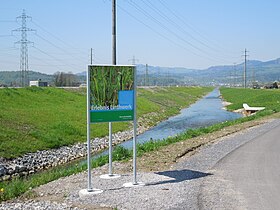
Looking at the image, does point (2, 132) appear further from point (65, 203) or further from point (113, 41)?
point (65, 203)

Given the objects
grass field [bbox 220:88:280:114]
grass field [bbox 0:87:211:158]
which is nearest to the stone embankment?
grass field [bbox 0:87:211:158]

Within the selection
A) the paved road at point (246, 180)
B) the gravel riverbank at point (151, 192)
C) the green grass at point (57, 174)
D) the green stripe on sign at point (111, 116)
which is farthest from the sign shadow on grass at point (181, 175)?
the green grass at point (57, 174)

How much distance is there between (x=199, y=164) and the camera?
1387 centimetres

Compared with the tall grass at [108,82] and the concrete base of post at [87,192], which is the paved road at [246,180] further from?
the tall grass at [108,82]

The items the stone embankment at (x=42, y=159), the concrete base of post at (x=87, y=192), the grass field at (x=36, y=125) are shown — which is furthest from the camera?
the grass field at (x=36, y=125)

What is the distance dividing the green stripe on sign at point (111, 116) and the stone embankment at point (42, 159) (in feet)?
27.5

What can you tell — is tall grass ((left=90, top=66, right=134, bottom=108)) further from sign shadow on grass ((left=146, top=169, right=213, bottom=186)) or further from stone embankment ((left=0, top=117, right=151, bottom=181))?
stone embankment ((left=0, top=117, right=151, bottom=181))

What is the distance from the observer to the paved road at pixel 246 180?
360 inches

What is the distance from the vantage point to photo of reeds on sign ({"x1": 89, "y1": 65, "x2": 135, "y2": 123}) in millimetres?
10786

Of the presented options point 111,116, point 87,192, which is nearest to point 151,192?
point 87,192

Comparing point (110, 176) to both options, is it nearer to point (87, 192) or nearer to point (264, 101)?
point (87, 192)

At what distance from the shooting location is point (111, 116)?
36.2 feet

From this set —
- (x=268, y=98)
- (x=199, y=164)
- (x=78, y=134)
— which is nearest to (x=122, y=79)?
(x=199, y=164)

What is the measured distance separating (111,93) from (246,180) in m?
4.25
